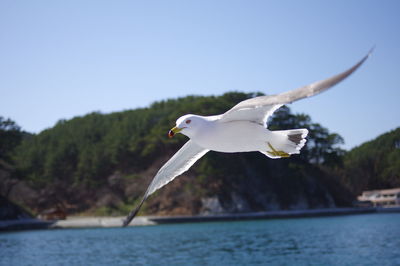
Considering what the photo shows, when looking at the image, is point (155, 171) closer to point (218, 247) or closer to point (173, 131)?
point (218, 247)

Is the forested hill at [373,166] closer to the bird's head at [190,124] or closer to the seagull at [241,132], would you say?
the seagull at [241,132]

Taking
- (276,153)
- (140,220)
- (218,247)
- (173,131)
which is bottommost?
(218,247)

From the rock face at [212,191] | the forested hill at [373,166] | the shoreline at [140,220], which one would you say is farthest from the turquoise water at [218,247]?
the forested hill at [373,166]

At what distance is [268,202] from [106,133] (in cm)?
2107

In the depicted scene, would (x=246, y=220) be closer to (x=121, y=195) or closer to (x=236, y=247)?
(x=121, y=195)

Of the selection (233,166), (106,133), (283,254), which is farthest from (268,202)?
(283,254)

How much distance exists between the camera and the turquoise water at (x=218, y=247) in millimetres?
20234

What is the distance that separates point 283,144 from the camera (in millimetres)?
6348

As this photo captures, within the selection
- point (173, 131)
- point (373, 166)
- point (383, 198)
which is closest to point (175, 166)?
point (173, 131)

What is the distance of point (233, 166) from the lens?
157 feet

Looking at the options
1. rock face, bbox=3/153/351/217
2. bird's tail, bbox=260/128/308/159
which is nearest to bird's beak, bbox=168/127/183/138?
bird's tail, bbox=260/128/308/159

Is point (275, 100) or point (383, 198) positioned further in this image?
point (383, 198)

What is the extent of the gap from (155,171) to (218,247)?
2372 cm

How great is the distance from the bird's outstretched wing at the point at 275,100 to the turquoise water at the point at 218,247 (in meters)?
14.1
